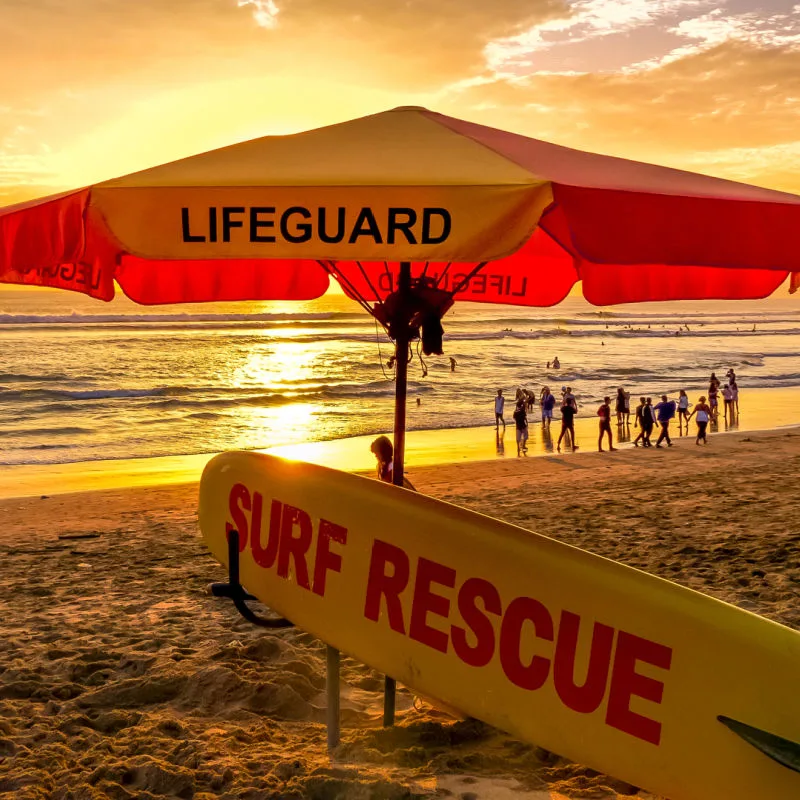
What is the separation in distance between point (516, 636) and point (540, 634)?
11 centimetres

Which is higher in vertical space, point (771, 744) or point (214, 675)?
point (771, 744)

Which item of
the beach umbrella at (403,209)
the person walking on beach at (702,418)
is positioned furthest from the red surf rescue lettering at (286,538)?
the person walking on beach at (702,418)

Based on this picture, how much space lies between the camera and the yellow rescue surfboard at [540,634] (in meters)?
3.12

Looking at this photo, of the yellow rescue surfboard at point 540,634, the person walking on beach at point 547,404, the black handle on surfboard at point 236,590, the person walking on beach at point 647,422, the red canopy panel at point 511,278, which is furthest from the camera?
the person walking on beach at point 547,404

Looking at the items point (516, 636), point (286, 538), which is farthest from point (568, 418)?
point (516, 636)

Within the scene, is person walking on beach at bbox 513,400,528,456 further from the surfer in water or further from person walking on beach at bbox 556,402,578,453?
the surfer in water

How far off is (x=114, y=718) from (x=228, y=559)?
3.58 feet

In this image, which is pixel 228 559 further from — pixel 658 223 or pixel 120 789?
pixel 658 223

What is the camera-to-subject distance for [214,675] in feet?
16.7

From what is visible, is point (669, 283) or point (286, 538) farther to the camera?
point (669, 283)

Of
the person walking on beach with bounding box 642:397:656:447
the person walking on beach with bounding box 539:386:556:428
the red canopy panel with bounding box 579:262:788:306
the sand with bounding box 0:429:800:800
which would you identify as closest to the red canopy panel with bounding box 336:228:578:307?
the red canopy panel with bounding box 579:262:788:306

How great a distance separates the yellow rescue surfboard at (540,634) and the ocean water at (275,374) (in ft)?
6.55

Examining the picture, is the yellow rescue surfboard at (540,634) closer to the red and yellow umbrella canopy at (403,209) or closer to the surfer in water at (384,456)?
the surfer in water at (384,456)

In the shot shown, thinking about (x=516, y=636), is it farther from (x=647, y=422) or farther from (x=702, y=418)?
(x=702, y=418)
